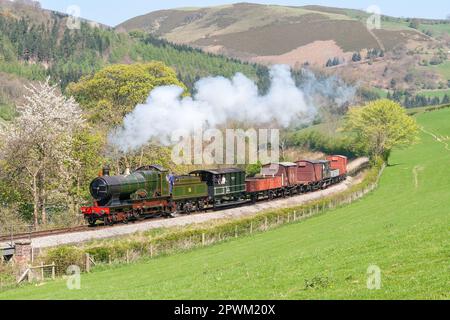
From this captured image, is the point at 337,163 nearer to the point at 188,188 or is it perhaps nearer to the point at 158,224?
the point at 188,188

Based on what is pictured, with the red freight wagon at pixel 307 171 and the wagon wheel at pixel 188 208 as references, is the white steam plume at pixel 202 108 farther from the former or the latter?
the red freight wagon at pixel 307 171

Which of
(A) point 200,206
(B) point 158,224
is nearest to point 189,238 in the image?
(B) point 158,224

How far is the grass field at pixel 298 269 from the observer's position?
16.4 metres

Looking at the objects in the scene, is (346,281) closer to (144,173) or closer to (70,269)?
(70,269)

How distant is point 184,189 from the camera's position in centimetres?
4728

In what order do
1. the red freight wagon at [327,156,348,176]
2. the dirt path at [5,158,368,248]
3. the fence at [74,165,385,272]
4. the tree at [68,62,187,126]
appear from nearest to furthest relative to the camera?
the fence at [74,165,385,272]
the dirt path at [5,158,368,248]
the tree at [68,62,187,126]
the red freight wagon at [327,156,348,176]

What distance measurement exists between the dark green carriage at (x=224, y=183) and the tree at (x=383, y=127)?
44573mm

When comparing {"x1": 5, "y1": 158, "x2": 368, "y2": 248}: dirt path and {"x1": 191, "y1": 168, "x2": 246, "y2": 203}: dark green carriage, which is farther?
{"x1": 191, "y1": 168, "x2": 246, "y2": 203}: dark green carriage

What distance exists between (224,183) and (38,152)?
53.7 feet

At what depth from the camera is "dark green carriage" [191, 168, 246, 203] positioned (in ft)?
167

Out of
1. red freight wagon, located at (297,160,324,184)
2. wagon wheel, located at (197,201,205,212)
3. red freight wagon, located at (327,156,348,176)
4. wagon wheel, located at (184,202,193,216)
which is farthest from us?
red freight wagon, located at (327,156,348,176)

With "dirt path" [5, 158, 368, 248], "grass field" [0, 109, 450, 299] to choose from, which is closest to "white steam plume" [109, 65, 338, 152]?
"dirt path" [5, 158, 368, 248]

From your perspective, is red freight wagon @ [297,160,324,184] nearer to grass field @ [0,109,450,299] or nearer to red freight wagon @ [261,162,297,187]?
red freight wagon @ [261,162,297,187]

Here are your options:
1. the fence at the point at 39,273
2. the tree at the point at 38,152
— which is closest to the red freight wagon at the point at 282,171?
the tree at the point at 38,152
